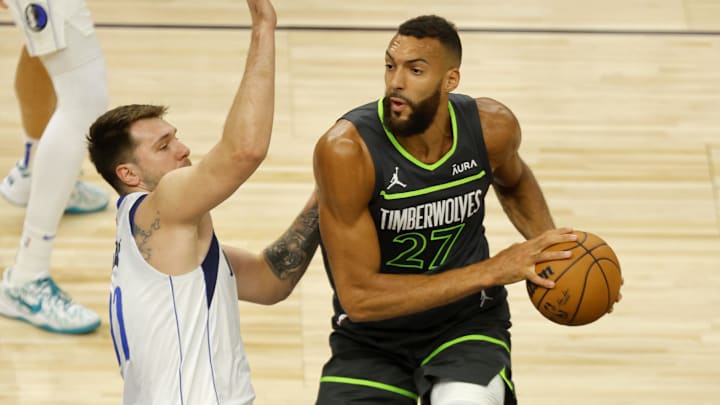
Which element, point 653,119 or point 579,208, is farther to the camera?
point 653,119

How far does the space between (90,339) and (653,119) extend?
2.96 metres

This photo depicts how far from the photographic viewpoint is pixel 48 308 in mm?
4922

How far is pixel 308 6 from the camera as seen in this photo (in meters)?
6.90

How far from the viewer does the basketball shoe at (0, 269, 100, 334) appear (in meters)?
4.90

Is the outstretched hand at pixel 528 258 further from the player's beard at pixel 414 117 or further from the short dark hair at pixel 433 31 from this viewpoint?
the short dark hair at pixel 433 31

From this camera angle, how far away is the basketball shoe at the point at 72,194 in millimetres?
5426

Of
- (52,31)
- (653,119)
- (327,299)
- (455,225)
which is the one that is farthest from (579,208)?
(52,31)


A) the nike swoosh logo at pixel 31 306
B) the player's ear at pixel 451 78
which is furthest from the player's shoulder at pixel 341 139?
the nike swoosh logo at pixel 31 306

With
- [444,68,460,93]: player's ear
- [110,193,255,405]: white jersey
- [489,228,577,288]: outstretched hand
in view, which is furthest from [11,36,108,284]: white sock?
[489,228,577,288]: outstretched hand

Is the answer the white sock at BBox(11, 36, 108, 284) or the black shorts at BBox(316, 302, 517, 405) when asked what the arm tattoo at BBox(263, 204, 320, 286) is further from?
the white sock at BBox(11, 36, 108, 284)

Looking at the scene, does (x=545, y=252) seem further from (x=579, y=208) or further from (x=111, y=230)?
(x=111, y=230)

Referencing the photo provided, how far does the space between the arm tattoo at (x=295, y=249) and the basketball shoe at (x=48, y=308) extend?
1201mm

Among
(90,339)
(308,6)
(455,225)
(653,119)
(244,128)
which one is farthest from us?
(308,6)

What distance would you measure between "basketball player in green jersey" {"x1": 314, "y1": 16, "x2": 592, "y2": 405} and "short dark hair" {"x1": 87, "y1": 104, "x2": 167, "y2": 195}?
0.55 meters
